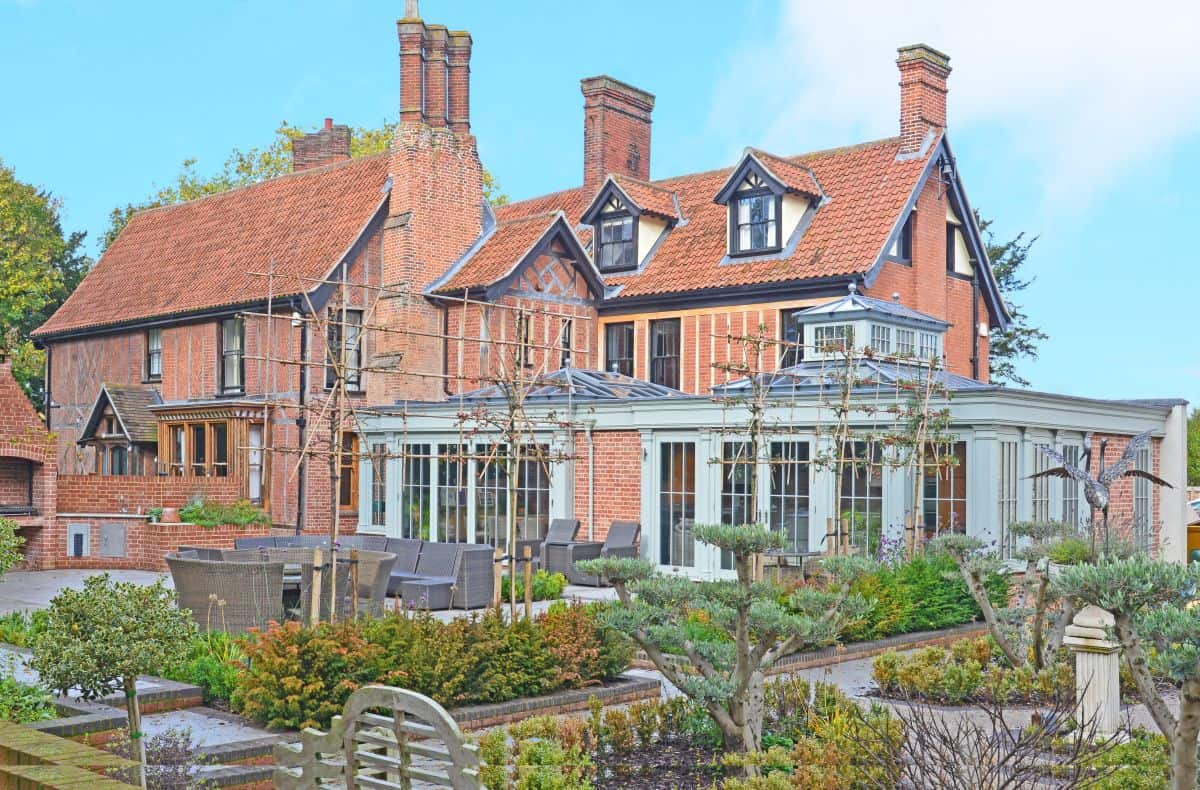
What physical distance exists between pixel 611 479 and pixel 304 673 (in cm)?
1298

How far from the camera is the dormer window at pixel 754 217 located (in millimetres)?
28359

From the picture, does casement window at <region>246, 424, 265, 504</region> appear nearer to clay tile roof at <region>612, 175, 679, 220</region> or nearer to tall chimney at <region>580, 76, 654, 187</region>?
clay tile roof at <region>612, 175, 679, 220</region>

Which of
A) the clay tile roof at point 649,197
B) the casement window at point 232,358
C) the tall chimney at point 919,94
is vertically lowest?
the casement window at point 232,358

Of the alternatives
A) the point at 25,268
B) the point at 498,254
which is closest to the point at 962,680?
the point at 498,254

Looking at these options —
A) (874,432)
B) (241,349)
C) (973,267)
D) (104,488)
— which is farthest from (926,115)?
(104,488)

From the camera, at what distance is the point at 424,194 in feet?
97.5

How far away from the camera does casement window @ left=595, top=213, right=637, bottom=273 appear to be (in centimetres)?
3105

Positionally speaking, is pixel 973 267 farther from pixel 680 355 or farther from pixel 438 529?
pixel 438 529

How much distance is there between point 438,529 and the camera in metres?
25.0

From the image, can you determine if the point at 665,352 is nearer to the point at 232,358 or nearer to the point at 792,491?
the point at 792,491

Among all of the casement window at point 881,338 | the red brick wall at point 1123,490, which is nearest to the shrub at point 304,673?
the red brick wall at point 1123,490

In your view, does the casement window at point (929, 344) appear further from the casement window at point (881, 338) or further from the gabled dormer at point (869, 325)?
the casement window at point (881, 338)

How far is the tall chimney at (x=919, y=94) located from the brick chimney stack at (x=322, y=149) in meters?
17.2

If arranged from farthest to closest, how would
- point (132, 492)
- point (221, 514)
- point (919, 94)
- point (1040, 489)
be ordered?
point (919, 94), point (221, 514), point (132, 492), point (1040, 489)
